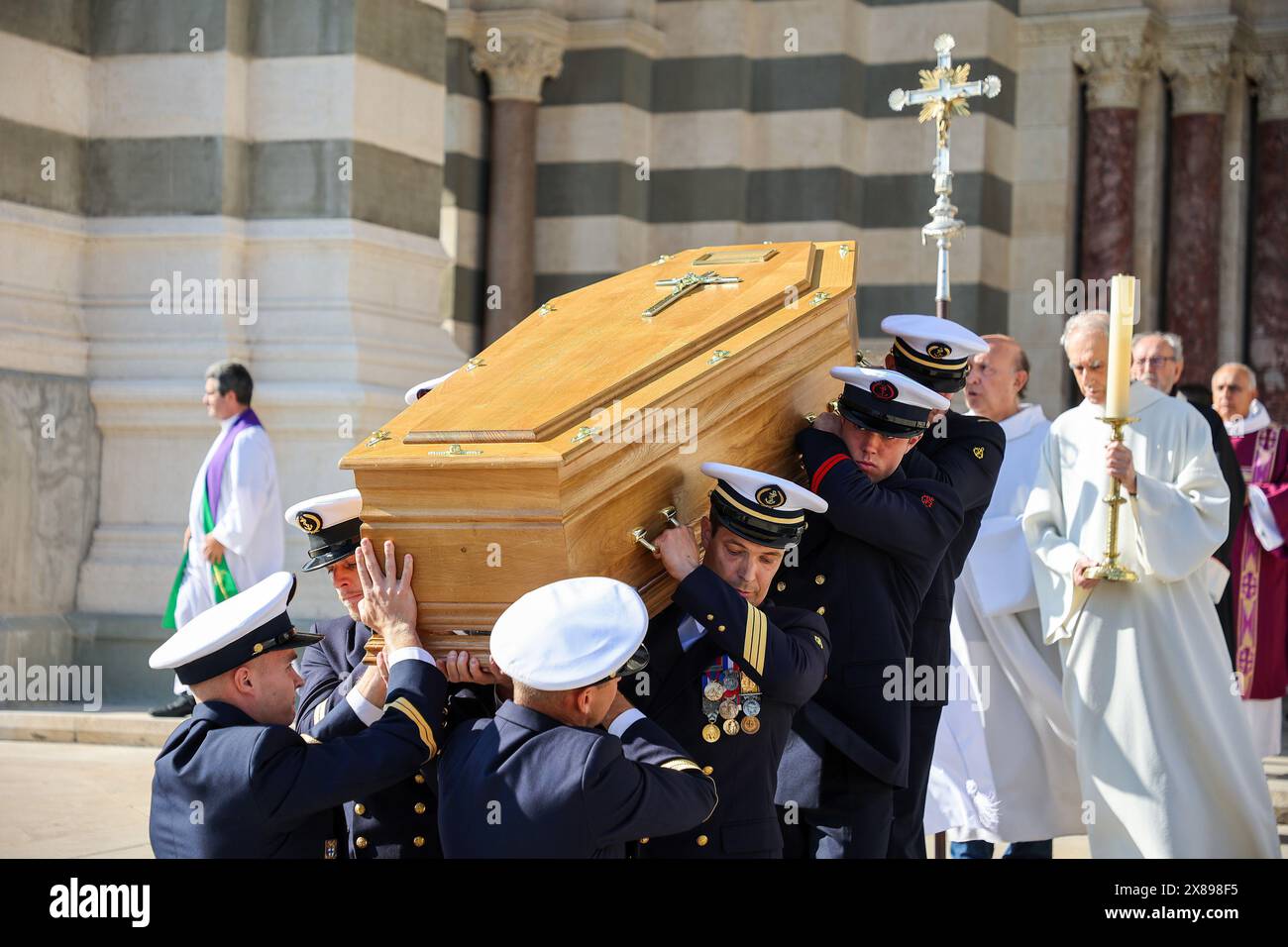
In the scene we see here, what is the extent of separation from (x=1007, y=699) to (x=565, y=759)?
3559 mm

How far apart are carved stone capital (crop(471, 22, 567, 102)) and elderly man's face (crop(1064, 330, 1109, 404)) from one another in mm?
8135

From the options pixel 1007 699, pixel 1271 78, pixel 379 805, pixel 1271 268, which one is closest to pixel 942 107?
pixel 1007 699

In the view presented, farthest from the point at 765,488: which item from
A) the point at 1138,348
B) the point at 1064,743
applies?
the point at 1138,348

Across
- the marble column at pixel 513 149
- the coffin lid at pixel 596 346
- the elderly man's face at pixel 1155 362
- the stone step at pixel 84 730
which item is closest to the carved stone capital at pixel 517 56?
the marble column at pixel 513 149

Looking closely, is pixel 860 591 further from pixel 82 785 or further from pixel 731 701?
pixel 82 785

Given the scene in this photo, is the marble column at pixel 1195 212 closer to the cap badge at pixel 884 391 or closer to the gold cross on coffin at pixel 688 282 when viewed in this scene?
the gold cross on coffin at pixel 688 282

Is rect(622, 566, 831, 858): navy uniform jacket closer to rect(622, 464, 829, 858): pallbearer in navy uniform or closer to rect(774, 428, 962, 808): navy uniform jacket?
rect(622, 464, 829, 858): pallbearer in navy uniform

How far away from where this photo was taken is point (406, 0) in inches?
353

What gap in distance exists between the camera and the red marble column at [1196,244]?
49.2 ft

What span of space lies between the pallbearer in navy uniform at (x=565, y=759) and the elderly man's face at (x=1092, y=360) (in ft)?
10.2

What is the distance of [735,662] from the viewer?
3.50 meters

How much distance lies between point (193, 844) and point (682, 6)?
11241 millimetres

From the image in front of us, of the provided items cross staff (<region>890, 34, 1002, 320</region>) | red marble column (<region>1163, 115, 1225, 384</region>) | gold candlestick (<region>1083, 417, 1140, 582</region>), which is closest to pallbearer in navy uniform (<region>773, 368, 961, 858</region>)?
gold candlestick (<region>1083, 417, 1140, 582</region>)
